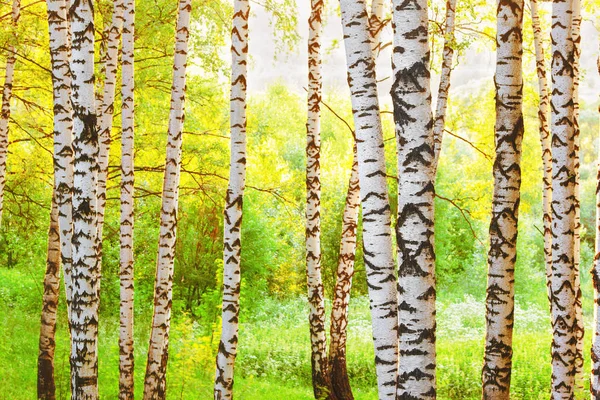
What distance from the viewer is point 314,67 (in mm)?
9609

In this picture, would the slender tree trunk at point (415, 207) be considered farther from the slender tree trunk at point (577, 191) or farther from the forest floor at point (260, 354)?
the forest floor at point (260, 354)

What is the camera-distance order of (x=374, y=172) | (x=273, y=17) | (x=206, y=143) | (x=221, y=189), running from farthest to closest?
(x=206, y=143), (x=221, y=189), (x=273, y=17), (x=374, y=172)

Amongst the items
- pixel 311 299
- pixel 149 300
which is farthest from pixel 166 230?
pixel 149 300

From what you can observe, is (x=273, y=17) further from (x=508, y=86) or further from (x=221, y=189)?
(x=508, y=86)

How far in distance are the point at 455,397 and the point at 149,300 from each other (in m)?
8.20

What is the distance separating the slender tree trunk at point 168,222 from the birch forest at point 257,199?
0.08ft

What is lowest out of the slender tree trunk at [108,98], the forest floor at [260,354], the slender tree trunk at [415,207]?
the forest floor at [260,354]

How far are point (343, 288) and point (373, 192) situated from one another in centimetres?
558

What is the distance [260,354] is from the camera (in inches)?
622

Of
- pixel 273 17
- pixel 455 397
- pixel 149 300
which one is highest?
pixel 273 17

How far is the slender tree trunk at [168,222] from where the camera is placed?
308 inches

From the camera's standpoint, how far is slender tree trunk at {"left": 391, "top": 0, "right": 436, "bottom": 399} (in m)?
3.63

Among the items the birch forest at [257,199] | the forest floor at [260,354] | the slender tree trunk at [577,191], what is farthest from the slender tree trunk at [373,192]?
the forest floor at [260,354]

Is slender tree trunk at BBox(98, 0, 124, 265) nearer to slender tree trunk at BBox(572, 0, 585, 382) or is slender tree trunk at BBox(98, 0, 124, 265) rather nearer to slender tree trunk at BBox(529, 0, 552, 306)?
slender tree trunk at BBox(572, 0, 585, 382)
